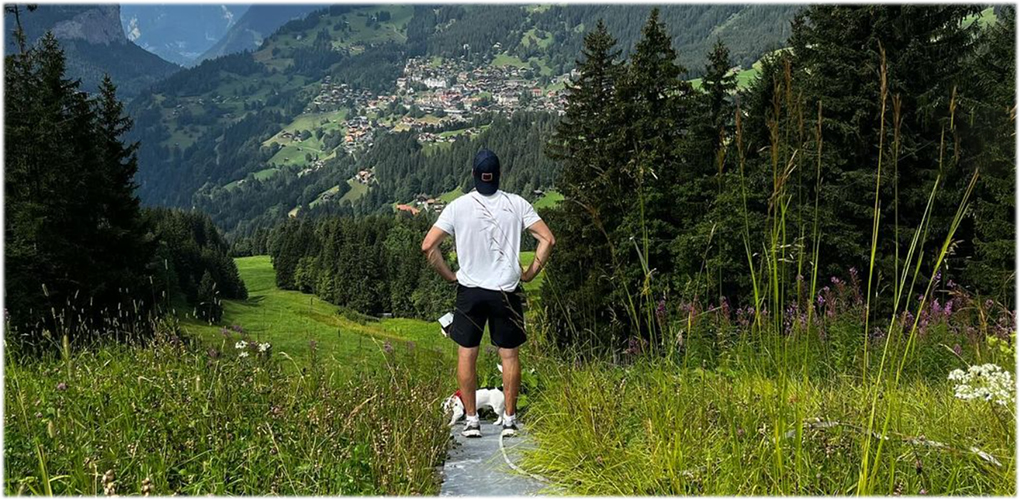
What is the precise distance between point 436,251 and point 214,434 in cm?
214

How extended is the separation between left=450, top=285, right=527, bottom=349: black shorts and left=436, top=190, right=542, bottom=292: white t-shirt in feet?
0.23

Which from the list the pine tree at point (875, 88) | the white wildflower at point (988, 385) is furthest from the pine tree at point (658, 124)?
the white wildflower at point (988, 385)

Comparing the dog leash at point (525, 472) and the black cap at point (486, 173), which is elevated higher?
the black cap at point (486, 173)

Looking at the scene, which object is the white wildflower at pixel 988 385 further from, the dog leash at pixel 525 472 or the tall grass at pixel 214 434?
the tall grass at pixel 214 434

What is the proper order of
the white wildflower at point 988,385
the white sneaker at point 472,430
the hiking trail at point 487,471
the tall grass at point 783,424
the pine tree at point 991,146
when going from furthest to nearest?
the pine tree at point 991,146
the white sneaker at point 472,430
the hiking trail at point 487,471
the white wildflower at point 988,385
the tall grass at point 783,424

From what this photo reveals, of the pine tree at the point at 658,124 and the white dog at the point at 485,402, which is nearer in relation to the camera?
the white dog at the point at 485,402

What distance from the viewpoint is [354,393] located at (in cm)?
469

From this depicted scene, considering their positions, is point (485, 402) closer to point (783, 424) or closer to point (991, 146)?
point (783, 424)

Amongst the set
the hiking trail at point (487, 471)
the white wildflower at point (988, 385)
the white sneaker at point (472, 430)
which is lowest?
the white sneaker at point (472, 430)

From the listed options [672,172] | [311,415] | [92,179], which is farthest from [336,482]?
[92,179]

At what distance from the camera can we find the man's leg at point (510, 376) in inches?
207

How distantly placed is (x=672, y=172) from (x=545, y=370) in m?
24.3

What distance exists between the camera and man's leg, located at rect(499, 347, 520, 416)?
5.25 m

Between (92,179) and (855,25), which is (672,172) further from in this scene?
(92,179)
